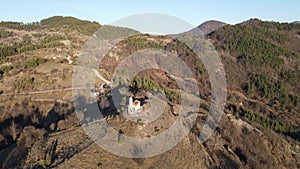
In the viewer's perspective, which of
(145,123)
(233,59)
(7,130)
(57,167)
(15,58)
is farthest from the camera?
(233,59)

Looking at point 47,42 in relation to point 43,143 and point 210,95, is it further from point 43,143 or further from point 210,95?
point 43,143

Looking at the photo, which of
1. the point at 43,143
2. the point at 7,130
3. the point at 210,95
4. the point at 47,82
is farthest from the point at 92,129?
the point at 210,95

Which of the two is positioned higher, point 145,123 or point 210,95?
point 145,123

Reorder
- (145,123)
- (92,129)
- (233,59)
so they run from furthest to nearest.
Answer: (233,59)
(92,129)
(145,123)

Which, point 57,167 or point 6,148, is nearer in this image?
point 57,167

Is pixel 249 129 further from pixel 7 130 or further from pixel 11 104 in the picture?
pixel 11 104

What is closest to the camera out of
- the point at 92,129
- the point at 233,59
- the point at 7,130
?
the point at 92,129

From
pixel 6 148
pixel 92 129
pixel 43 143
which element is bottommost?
pixel 6 148

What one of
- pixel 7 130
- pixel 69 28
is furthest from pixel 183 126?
pixel 69 28

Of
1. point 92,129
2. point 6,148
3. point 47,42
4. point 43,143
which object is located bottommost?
point 6,148
